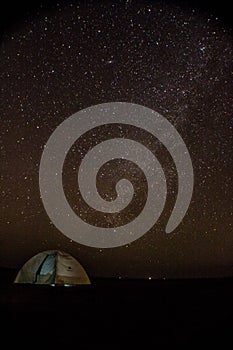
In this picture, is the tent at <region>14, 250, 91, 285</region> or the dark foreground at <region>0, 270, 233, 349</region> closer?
the dark foreground at <region>0, 270, 233, 349</region>

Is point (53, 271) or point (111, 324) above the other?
point (53, 271)

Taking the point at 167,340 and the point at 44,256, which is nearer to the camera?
the point at 167,340

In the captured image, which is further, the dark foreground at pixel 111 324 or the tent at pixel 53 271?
the tent at pixel 53 271

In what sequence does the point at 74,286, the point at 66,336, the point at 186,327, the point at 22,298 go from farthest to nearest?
the point at 74,286
the point at 22,298
the point at 186,327
the point at 66,336

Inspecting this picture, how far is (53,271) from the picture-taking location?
3.86m

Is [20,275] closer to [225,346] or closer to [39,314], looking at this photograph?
[39,314]

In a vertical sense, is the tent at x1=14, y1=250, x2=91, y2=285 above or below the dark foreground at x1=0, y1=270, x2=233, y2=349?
above

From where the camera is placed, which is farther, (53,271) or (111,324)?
(53,271)

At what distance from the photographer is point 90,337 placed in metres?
1.58

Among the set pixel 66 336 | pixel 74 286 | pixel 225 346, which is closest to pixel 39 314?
pixel 66 336

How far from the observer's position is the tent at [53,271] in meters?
Answer: 3.84

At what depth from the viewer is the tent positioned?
384 centimetres

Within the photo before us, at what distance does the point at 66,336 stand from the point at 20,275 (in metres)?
2.60

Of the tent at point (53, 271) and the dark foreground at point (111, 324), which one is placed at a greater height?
the tent at point (53, 271)
